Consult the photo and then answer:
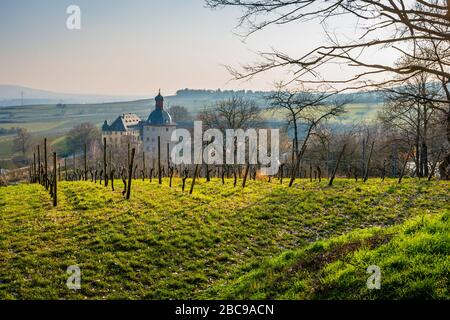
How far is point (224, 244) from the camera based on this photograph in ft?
36.8

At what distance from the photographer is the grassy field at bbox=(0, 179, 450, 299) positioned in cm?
639

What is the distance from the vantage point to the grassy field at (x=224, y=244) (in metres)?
6.39

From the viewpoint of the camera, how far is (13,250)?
10203 millimetres

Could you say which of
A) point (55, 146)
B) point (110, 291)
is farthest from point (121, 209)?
point (55, 146)
